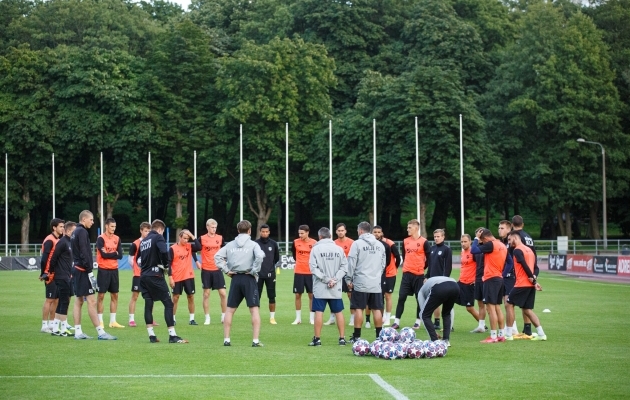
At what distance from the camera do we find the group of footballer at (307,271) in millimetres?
19547

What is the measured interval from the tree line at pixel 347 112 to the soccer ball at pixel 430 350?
51201mm

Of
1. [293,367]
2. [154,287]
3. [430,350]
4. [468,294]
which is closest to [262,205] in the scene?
[468,294]

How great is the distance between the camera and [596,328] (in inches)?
887

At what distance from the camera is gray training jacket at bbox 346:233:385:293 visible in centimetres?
1875

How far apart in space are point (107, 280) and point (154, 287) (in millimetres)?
3477

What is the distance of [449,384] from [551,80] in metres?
59.4

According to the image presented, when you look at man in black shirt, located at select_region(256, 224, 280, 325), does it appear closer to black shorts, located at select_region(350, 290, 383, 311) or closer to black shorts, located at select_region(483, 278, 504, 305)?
black shorts, located at select_region(350, 290, 383, 311)

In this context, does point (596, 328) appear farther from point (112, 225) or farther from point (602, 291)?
point (602, 291)

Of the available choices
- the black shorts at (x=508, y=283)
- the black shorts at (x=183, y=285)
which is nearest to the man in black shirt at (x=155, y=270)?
the black shorts at (x=183, y=285)

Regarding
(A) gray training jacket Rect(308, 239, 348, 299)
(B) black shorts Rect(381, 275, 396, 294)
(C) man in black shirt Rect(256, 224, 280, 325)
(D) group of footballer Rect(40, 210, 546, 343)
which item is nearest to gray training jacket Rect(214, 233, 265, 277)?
(A) gray training jacket Rect(308, 239, 348, 299)

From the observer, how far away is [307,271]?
24.1 meters

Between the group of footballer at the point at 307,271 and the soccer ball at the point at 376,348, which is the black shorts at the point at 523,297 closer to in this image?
the group of footballer at the point at 307,271

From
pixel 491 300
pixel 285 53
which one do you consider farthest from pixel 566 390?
pixel 285 53

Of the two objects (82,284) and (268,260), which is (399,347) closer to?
(82,284)
